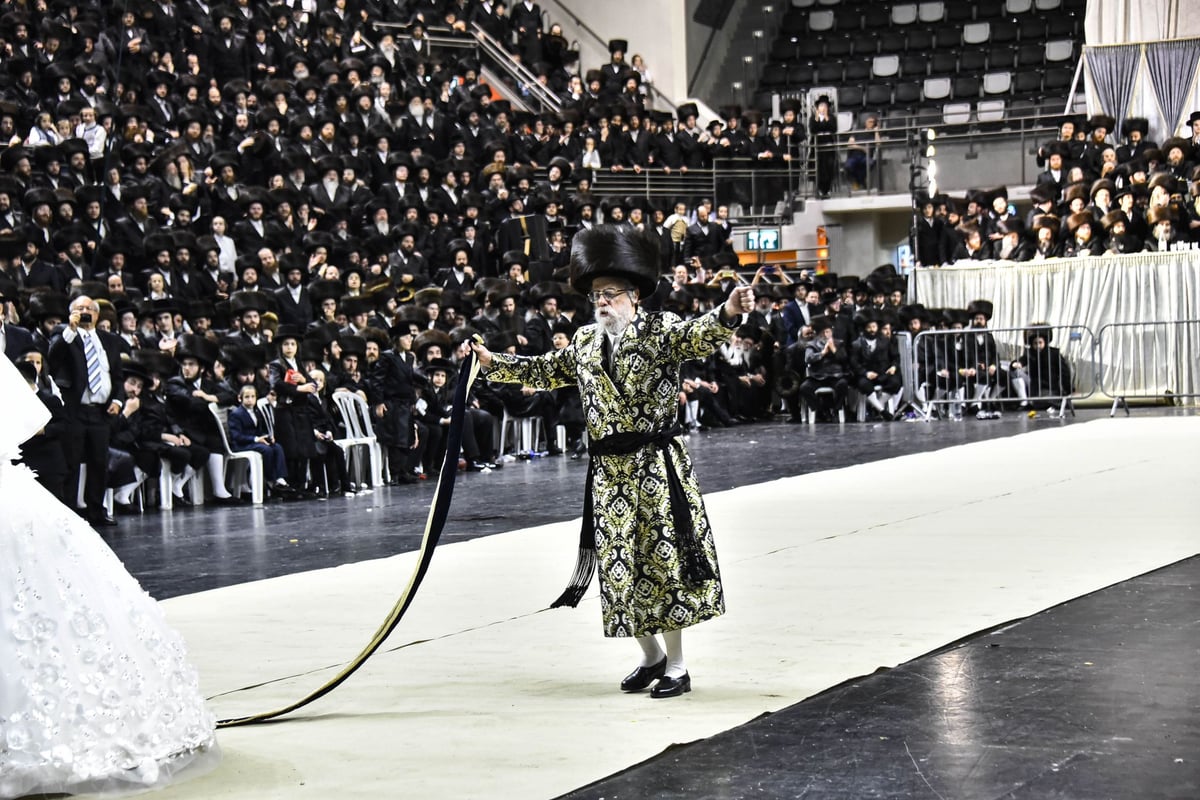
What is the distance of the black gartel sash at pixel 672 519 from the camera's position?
5.36 m

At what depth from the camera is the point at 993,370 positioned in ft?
64.3

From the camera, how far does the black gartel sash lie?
5359 millimetres

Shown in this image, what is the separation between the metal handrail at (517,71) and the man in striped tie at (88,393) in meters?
16.4

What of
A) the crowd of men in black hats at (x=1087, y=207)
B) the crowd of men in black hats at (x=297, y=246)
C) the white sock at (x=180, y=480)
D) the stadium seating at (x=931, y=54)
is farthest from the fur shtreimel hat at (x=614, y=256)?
the stadium seating at (x=931, y=54)

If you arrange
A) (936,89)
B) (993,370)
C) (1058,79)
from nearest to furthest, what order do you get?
1. (993,370)
2. (1058,79)
3. (936,89)

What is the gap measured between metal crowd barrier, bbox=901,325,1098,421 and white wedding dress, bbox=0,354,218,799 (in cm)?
1565

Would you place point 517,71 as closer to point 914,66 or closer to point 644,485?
point 914,66

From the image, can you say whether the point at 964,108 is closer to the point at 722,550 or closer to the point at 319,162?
the point at 319,162

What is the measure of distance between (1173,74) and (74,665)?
75.9 feet

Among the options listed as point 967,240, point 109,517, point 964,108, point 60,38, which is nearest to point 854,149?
point 964,108

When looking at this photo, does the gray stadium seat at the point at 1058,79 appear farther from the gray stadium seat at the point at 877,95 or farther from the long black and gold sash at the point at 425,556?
the long black and gold sash at the point at 425,556

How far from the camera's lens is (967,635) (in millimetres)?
5910

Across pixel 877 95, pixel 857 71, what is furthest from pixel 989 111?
pixel 857 71

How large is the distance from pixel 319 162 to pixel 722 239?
7273 millimetres
